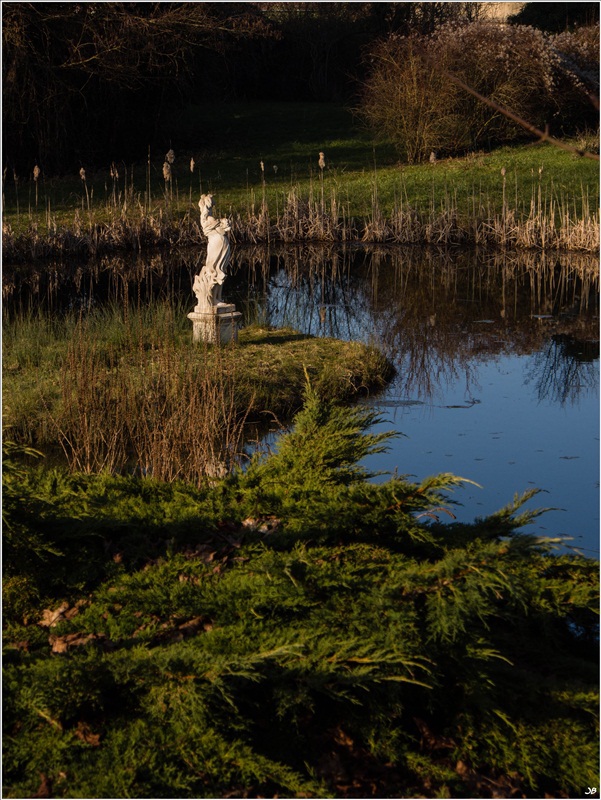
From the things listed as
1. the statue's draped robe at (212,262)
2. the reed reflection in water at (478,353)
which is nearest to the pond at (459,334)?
the reed reflection in water at (478,353)

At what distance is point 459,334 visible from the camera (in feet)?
41.2

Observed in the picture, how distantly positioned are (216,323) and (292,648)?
7.51 m

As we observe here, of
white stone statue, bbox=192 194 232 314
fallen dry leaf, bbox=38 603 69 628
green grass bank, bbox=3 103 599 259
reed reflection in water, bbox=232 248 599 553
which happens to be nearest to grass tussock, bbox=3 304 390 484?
white stone statue, bbox=192 194 232 314

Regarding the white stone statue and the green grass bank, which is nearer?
the white stone statue

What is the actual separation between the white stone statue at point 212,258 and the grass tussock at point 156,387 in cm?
45

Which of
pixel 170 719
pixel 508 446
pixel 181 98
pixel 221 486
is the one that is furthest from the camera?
pixel 181 98

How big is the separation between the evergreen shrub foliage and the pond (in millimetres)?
486

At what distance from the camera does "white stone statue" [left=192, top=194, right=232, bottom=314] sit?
1014cm

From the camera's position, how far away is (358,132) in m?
29.1

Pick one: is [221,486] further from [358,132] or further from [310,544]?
[358,132]

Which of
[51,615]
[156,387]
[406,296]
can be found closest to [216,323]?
[156,387]

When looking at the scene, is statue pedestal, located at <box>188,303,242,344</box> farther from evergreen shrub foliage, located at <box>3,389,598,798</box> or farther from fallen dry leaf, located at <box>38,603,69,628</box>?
fallen dry leaf, located at <box>38,603,69,628</box>

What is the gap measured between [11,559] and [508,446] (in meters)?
5.48

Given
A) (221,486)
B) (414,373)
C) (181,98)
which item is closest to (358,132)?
(181,98)
